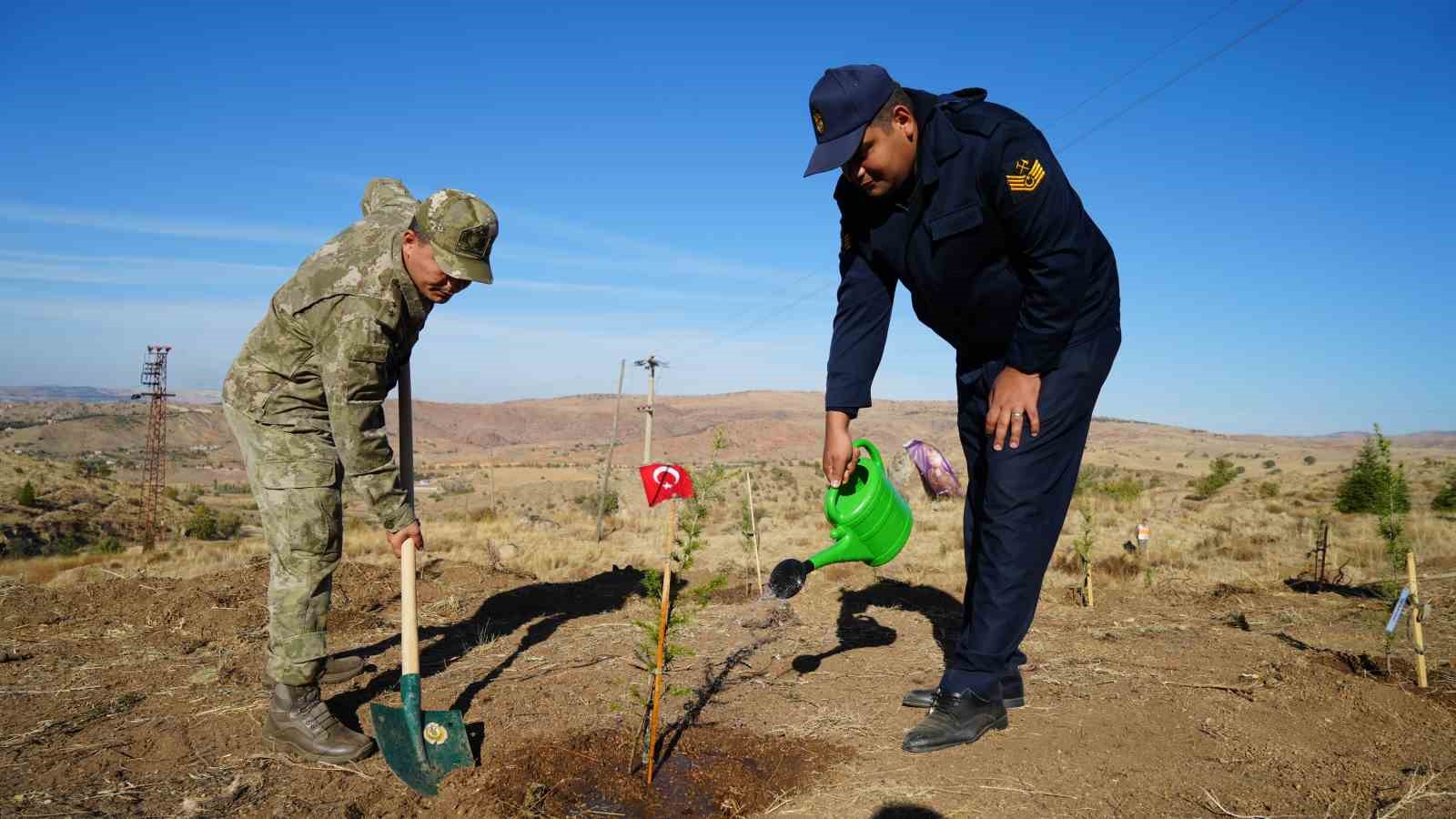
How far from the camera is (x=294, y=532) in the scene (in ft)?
11.1

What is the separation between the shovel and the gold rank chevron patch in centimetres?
241

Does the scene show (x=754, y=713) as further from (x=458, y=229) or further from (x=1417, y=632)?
(x=1417, y=632)

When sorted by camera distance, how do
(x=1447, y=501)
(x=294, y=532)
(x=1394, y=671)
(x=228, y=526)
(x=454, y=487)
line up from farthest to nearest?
(x=454, y=487), (x=228, y=526), (x=1447, y=501), (x=1394, y=671), (x=294, y=532)

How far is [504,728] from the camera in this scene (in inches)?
137

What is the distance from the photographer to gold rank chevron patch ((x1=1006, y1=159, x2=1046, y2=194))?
2.62 metres

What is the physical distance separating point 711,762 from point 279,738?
1.71 m

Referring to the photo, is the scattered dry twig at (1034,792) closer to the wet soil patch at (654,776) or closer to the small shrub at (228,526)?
the wet soil patch at (654,776)

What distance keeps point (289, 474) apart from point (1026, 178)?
2946mm

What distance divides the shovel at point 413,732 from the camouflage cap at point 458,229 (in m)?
1.08

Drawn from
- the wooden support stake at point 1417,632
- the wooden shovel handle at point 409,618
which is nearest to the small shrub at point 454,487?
the wooden shovel handle at point 409,618

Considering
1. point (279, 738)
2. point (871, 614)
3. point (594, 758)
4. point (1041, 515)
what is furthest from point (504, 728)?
point (871, 614)

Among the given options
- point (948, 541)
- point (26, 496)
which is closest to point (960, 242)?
point (948, 541)

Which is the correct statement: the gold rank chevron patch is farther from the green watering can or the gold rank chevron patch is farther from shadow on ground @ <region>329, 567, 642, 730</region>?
shadow on ground @ <region>329, 567, 642, 730</region>

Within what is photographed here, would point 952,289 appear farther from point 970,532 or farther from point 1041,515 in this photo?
point 970,532
